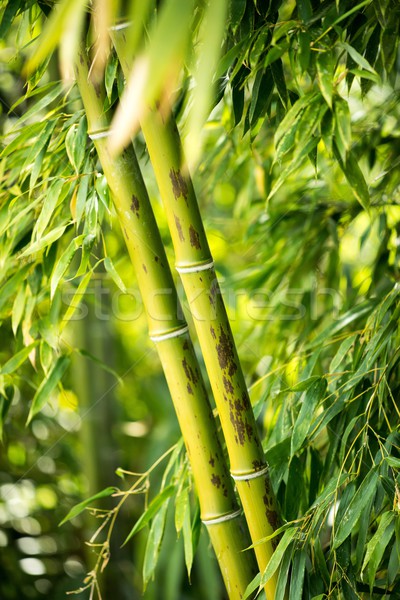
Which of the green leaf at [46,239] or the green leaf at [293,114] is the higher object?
the green leaf at [293,114]

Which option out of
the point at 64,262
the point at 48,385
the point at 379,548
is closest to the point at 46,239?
the point at 64,262

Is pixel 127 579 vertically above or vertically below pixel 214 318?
below

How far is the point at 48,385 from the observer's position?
90 cm

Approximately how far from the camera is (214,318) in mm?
690

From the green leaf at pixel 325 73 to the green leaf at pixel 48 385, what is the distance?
1.71 feet

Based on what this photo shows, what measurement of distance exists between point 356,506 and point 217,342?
217 mm

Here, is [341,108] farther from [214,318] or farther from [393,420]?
[393,420]

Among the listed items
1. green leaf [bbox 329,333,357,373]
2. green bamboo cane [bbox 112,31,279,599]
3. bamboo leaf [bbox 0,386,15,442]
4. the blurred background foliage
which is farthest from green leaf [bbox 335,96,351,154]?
bamboo leaf [bbox 0,386,15,442]

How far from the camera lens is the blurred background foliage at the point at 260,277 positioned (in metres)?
0.65

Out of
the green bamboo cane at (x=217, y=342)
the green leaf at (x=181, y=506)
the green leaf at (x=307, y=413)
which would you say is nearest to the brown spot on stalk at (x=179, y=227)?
the green bamboo cane at (x=217, y=342)

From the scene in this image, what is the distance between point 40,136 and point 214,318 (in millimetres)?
296

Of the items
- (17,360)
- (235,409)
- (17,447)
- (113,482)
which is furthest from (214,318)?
(17,447)

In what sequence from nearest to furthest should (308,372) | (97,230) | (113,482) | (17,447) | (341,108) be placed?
(341,108), (97,230), (308,372), (113,482), (17,447)

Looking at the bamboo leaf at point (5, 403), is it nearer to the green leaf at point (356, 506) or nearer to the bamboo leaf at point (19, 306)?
the bamboo leaf at point (19, 306)
